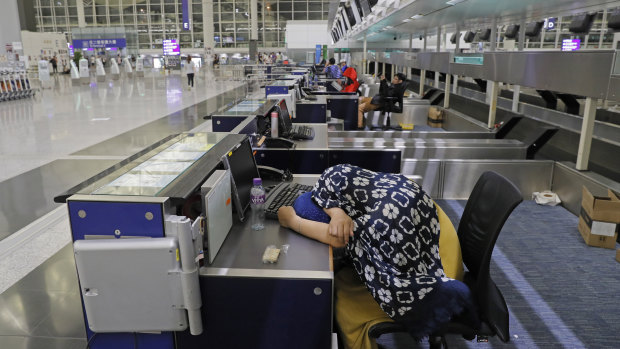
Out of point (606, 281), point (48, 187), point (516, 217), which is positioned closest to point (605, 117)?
point (516, 217)

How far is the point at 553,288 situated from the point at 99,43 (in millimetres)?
39935

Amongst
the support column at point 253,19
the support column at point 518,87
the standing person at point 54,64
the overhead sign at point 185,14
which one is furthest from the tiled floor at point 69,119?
the support column at point 253,19

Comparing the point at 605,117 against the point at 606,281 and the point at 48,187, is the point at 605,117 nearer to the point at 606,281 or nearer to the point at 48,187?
the point at 606,281

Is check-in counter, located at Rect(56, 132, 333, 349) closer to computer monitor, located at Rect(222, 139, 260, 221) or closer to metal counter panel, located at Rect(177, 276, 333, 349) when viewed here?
metal counter panel, located at Rect(177, 276, 333, 349)

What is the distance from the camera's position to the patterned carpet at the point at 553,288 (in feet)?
8.12

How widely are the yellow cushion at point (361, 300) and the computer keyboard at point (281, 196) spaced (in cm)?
44

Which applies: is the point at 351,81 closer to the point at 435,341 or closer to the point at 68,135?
the point at 68,135

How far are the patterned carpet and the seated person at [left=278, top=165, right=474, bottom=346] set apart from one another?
83cm

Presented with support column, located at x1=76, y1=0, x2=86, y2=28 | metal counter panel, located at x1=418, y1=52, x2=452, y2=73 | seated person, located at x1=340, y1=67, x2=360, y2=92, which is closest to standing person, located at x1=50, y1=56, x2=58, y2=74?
support column, located at x1=76, y1=0, x2=86, y2=28

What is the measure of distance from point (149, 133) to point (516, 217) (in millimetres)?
6682

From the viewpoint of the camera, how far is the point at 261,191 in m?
2.12

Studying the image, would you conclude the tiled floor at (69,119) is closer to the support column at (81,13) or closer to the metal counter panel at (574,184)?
the metal counter panel at (574,184)

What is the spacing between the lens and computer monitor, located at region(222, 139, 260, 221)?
6.72 feet

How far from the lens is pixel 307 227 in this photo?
191cm
